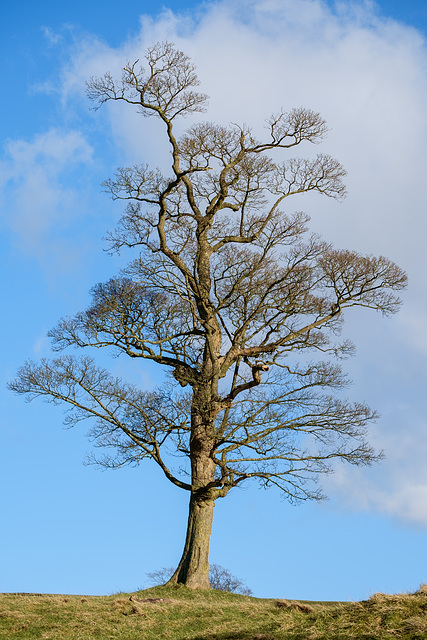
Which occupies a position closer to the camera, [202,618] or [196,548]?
[202,618]

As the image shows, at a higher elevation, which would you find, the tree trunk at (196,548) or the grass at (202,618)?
the tree trunk at (196,548)

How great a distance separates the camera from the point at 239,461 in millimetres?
15484

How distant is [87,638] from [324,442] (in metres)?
7.78

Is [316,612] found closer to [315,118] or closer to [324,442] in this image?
[324,442]

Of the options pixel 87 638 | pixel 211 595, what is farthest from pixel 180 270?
pixel 87 638

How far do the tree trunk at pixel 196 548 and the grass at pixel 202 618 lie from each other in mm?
830

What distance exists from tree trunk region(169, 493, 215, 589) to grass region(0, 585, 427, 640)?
0.83 m

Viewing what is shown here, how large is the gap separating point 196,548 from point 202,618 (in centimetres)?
427

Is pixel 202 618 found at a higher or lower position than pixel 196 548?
lower

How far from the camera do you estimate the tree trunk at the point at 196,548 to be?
1505 cm

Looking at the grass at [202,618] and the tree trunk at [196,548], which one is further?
the tree trunk at [196,548]

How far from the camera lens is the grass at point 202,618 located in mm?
8602

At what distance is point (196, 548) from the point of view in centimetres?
1523

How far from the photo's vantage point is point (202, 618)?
36.0ft
